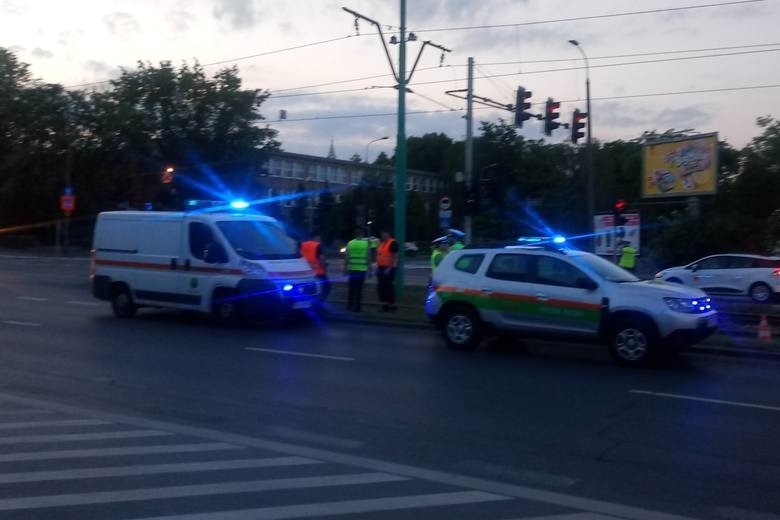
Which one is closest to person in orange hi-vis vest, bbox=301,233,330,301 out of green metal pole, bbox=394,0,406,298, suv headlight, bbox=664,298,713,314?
green metal pole, bbox=394,0,406,298

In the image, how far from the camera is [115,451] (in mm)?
8422

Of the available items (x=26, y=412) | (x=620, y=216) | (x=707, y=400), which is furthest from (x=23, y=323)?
(x=620, y=216)

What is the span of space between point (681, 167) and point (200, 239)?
3387cm

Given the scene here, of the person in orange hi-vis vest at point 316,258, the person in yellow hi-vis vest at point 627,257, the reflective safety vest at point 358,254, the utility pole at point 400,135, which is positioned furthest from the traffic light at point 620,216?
the person in orange hi-vis vest at point 316,258

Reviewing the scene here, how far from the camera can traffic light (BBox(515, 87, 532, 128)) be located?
26703 millimetres

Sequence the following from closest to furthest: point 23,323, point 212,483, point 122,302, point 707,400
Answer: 1. point 212,483
2. point 707,400
3. point 23,323
4. point 122,302

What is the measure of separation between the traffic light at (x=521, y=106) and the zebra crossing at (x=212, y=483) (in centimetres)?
Result: 1910

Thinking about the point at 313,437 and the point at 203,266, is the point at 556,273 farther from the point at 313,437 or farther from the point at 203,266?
the point at 203,266

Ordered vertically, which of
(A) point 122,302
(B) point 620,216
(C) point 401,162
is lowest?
(A) point 122,302

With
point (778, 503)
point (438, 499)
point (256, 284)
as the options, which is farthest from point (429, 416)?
point (256, 284)

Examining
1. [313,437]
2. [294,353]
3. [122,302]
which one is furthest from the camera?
[122,302]

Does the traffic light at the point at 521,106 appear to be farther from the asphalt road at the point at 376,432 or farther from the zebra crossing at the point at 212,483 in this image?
the zebra crossing at the point at 212,483

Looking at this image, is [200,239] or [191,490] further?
[200,239]

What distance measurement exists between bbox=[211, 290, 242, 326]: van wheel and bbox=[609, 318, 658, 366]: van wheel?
7390 millimetres
